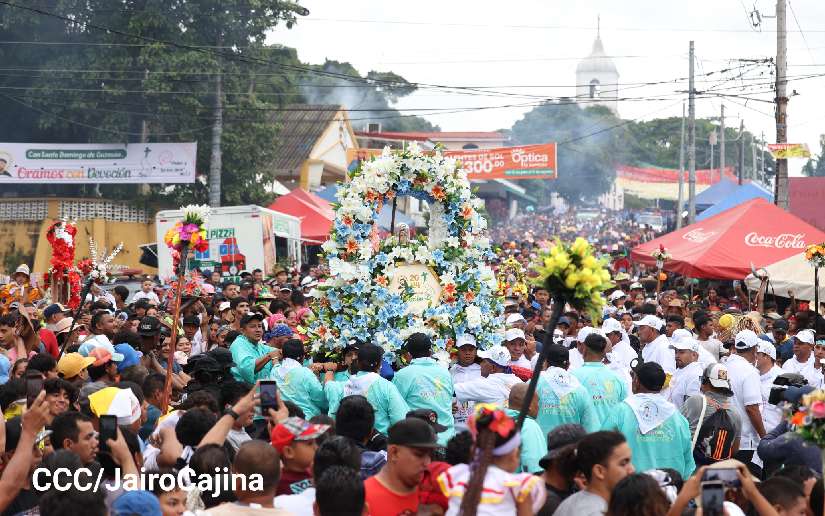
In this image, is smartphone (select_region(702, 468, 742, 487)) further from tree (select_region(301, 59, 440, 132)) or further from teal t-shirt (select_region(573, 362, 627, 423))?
tree (select_region(301, 59, 440, 132))

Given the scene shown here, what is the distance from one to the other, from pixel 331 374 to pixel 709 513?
6.22 metres

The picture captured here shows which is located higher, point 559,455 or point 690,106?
point 690,106

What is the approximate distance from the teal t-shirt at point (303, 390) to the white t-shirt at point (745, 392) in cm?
359

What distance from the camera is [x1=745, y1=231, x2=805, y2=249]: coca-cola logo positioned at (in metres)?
21.0

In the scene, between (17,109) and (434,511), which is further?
(17,109)

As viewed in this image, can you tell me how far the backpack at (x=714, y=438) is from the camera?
8.52m

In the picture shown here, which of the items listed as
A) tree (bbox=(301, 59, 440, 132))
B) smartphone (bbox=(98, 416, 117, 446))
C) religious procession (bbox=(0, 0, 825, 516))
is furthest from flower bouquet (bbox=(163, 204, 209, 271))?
tree (bbox=(301, 59, 440, 132))

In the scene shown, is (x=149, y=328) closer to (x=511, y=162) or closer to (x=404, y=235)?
(x=404, y=235)

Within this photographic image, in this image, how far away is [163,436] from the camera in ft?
22.3

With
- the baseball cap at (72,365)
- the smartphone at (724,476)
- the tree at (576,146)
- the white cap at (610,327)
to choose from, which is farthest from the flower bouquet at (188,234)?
the tree at (576,146)

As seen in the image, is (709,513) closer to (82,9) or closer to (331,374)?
(331,374)

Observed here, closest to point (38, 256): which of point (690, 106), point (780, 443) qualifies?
point (690, 106)

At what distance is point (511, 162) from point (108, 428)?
36307 mm

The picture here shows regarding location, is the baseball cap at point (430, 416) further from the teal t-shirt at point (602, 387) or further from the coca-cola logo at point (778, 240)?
the coca-cola logo at point (778, 240)
